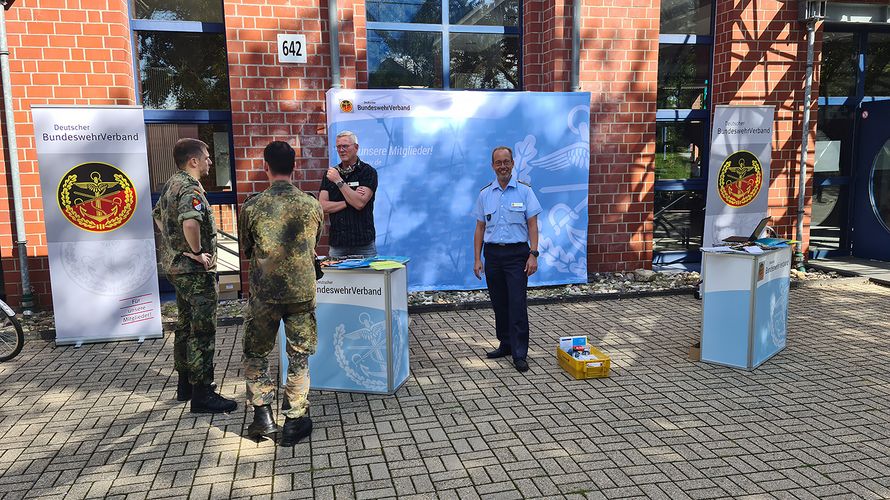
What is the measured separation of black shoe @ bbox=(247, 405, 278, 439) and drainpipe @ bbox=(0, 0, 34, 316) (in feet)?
14.4

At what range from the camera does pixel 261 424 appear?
380 centimetres

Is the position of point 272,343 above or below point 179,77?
below

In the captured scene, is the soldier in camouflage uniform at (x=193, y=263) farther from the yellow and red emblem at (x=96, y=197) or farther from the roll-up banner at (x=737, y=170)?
the roll-up banner at (x=737, y=170)

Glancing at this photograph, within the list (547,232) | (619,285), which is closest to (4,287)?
(547,232)

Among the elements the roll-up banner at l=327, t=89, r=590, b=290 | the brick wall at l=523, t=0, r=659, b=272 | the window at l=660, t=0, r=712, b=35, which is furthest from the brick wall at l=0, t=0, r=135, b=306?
the window at l=660, t=0, r=712, b=35

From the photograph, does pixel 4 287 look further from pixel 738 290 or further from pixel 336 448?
pixel 738 290

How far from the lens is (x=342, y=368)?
4566 mm

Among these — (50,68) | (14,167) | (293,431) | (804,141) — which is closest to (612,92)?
(804,141)

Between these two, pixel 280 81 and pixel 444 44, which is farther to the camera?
pixel 444 44

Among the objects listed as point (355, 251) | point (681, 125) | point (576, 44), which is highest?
point (576, 44)

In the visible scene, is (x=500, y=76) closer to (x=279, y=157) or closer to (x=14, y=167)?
(x=279, y=157)

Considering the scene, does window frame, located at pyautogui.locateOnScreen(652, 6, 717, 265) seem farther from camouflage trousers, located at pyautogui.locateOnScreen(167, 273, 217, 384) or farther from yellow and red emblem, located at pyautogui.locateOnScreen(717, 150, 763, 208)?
camouflage trousers, located at pyautogui.locateOnScreen(167, 273, 217, 384)

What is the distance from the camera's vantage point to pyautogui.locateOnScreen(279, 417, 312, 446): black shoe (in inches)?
148

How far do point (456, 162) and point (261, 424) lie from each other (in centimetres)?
449
